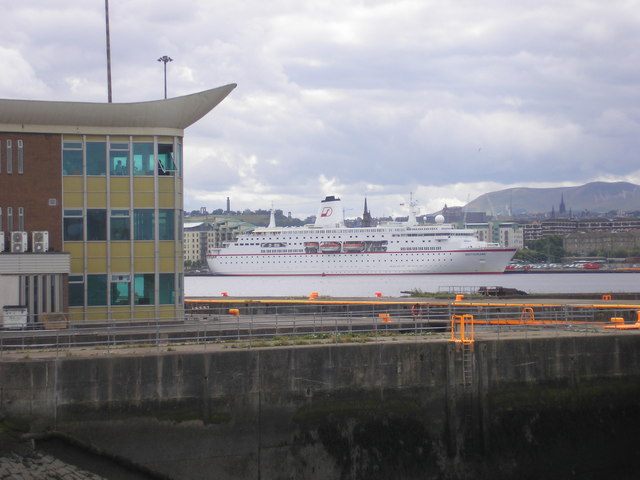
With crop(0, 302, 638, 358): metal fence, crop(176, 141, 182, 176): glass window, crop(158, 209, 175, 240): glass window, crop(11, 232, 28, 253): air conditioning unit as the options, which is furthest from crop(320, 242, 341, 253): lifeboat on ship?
crop(11, 232, 28, 253): air conditioning unit

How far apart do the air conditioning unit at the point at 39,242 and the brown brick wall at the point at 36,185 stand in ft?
1.97

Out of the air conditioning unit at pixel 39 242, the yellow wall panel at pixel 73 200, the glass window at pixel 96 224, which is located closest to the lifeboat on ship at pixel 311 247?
the glass window at pixel 96 224

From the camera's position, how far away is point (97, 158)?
22.7 metres

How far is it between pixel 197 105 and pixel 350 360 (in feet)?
29.4

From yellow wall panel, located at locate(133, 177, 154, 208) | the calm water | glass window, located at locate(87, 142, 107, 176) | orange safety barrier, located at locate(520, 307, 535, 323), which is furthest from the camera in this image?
the calm water

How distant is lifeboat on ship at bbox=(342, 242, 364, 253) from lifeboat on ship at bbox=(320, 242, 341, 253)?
973 mm

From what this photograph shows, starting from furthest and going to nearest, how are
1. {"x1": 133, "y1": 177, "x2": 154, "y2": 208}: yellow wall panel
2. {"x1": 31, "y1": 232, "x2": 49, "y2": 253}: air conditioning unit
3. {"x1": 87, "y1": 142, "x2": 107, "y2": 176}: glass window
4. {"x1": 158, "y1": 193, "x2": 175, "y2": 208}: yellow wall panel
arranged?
1. {"x1": 158, "y1": 193, "x2": 175, "y2": 208}: yellow wall panel
2. {"x1": 133, "y1": 177, "x2": 154, "y2": 208}: yellow wall panel
3. {"x1": 87, "y1": 142, "x2": 107, "y2": 176}: glass window
4. {"x1": 31, "y1": 232, "x2": 49, "y2": 253}: air conditioning unit

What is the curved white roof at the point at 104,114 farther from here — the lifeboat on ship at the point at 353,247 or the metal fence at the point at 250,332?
the lifeboat on ship at the point at 353,247

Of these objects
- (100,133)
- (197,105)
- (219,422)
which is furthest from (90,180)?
(219,422)

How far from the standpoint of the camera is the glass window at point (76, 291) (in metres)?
22.4

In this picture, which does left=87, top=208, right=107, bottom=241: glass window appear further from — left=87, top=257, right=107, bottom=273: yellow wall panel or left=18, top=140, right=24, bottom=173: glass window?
left=18, top=140, right=24, bottom=173: glass window

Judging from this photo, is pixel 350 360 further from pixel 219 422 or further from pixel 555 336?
pixel 555 336

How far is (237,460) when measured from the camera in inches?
637

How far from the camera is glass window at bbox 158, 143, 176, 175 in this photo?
23.2 metres
